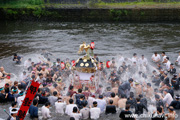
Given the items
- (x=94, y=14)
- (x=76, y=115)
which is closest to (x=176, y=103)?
(x=76, y=115)

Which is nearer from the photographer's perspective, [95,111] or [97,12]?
[95,111]

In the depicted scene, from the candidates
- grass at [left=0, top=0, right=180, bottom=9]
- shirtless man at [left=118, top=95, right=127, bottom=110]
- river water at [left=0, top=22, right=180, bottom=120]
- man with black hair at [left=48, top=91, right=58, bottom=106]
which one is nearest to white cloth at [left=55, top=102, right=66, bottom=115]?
man with black hair at [left=48, top=91, right=58, bottom=106]

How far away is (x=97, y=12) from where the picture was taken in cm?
2823

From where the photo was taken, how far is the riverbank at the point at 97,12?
26.9m

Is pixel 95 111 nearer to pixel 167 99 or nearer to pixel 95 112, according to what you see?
pixel 95 112

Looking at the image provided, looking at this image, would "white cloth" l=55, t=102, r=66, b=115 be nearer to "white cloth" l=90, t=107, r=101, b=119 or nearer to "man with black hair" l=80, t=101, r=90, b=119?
"man with black hair" l=80, t=101, r=90, b=119

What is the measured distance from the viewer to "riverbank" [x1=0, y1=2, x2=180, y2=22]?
26.9 metres

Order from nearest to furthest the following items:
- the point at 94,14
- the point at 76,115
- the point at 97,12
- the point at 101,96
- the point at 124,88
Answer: the point at 76,115, the point at 101,96, the point at 124,88, the point at 97,12, the point at 94,14

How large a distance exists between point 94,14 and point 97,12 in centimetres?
49

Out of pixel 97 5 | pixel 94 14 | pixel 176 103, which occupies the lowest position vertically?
pixel 176 103

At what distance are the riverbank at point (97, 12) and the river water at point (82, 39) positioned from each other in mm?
1026

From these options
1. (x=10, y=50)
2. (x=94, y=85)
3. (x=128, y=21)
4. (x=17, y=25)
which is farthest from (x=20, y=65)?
(x=128, y=21)

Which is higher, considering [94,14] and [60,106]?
[94,14]

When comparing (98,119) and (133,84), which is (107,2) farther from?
(98,119)
